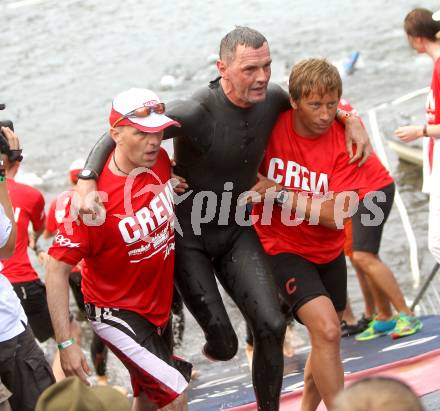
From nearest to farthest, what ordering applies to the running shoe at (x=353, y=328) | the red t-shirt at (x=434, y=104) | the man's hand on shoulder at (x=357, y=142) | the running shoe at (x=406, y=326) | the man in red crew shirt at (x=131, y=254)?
1. the man in red crew shirt at (x=131, y=254)
2. the man's hand on shoulder at (x=357, y=142)
3. the red t-shirt at (x=434, y=104)
4. the running shoe at (x=406, y=326)
5. the running shoe at (x=353, y=328)

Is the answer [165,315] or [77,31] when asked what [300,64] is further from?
[77,31]

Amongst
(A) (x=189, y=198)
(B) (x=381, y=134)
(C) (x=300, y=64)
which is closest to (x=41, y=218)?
(A) (x=189, y=198)

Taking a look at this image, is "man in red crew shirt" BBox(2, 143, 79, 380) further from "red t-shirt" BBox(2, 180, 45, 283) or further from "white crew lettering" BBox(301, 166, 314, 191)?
"white crew lettering" BBox(301, 166, 314, 191)

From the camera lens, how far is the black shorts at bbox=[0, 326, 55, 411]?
514 centimetres

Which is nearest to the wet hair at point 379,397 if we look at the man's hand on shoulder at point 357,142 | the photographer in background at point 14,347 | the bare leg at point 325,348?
the photographer in background at point 14,347

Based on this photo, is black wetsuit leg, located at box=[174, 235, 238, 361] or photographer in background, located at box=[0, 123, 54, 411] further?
black wetsuit leg, located at box=[174, 235, 238, 361]

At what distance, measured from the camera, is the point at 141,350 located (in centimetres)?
560

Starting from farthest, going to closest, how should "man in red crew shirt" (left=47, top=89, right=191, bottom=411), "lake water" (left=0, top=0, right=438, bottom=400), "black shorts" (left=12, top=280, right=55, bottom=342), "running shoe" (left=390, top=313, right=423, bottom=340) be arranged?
"lake water" (left=0, top=0, right=438, bottom=400) → "black shorts" (left=12, top=280, right=55, bottom=342) → "running shoe" (left=390, top=313, right=423, bottom=340) → "man in red crew shirt" (left=47, top=89, right=191, bottom=411)

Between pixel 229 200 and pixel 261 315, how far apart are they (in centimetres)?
80

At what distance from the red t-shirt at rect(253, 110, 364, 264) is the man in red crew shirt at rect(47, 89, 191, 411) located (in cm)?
73

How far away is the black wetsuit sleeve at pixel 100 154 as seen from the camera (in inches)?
222

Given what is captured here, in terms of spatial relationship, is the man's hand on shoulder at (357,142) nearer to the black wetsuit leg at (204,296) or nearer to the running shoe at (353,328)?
the black wetsuit leg at (204,296)

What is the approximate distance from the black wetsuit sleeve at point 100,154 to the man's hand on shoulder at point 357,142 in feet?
4.69

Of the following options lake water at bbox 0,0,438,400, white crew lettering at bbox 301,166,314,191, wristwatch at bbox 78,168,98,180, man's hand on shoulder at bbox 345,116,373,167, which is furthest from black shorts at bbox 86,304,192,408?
lake water at bbox 0,0,438,400
